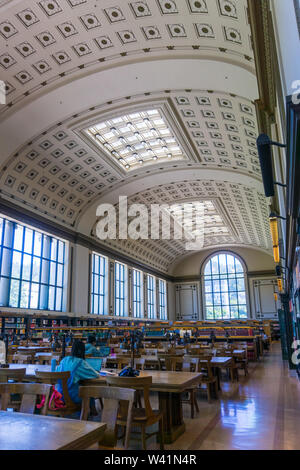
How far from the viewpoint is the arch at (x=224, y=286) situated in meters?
33.5

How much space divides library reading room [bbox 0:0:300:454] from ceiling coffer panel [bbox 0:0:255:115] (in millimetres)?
40

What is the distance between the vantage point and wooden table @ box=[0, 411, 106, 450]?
5.96 ft

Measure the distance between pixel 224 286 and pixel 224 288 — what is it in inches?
7.7

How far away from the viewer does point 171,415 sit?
442 centimetres

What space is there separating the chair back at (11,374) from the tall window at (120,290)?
20032 mm

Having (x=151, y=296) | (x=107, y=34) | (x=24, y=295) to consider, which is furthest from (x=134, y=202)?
(x=107, y=34)

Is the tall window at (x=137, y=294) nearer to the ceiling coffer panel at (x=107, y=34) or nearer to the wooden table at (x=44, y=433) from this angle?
the ceiling coffer panel at (x=107, y=34)

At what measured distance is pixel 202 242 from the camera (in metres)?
32.9

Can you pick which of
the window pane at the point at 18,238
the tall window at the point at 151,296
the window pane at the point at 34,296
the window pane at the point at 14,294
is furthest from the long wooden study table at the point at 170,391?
the tall window at the point at 151,296

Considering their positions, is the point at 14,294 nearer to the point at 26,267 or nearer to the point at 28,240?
the point at 26,267

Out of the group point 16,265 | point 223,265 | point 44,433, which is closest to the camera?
point 44,433

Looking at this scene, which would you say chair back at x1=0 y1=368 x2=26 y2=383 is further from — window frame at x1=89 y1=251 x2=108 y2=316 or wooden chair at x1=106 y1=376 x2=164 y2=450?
window frame at x1=89 y1=251 x2=108 y2=316
